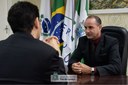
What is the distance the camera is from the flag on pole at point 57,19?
162 inches

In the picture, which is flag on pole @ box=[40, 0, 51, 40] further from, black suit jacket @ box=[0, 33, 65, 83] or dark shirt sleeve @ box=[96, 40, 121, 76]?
black suit jacket @ box=[0, 33, 65, 83]

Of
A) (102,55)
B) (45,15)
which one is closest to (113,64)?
(102,55)

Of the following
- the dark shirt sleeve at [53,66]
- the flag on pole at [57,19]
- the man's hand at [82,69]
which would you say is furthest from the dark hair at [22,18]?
the flag on pole at [57,19]

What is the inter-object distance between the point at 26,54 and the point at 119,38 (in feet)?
5.29

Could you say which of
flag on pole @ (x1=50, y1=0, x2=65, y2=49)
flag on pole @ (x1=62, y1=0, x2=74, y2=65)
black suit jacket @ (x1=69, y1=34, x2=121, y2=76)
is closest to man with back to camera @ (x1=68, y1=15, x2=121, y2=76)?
black suit jacket @ (x1=69, y1=34, x2=121, y2=76)

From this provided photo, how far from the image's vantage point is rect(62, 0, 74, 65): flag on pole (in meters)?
4.00

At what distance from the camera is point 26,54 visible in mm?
1429

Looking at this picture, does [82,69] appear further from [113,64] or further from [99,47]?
[99,47]

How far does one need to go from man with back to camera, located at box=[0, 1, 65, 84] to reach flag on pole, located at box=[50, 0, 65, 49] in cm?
258

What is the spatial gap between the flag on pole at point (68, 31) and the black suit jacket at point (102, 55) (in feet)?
3.44

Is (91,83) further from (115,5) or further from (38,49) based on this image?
(115,5)

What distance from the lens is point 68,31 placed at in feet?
13.2

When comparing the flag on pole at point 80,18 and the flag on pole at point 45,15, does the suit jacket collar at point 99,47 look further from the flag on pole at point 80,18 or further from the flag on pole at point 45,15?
the flag on pole at point 45,15

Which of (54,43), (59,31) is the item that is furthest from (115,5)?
(54,43)
